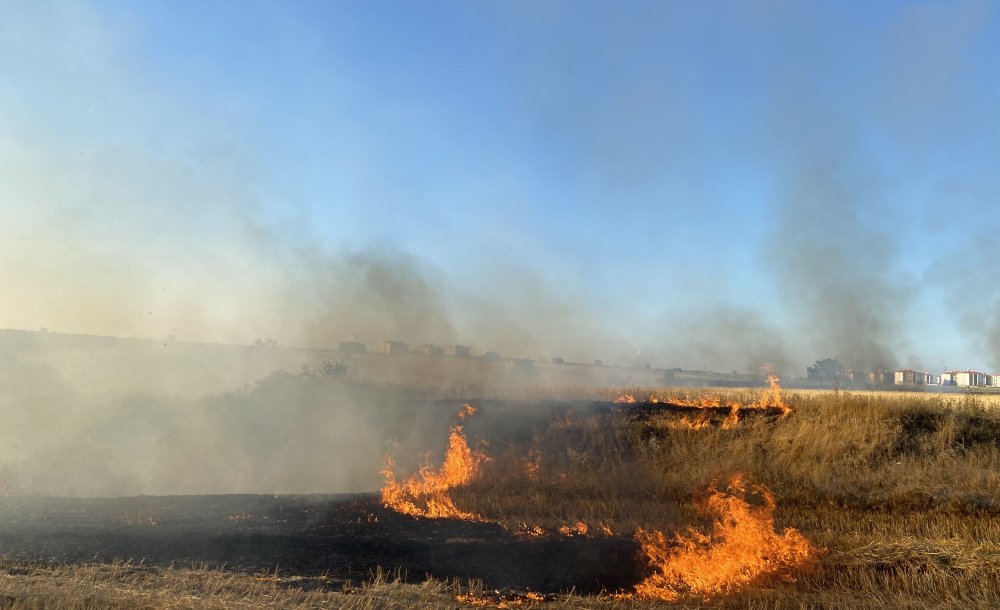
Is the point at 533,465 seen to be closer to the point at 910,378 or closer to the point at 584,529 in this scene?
A: the point at 584,529

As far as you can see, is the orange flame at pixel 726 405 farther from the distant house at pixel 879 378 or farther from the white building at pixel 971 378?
the white building at pixel 971 378

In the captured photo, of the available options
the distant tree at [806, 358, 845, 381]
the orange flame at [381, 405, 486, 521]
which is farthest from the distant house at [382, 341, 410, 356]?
the distant tree at [806, 358, 845, 381]

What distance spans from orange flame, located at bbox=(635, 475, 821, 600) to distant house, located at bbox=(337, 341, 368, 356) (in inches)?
801

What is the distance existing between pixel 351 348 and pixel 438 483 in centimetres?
1501

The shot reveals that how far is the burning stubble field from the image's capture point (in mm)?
7715

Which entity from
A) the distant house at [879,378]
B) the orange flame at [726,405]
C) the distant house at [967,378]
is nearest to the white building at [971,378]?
the distant house at [967,378]

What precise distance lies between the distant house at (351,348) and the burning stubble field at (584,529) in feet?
37.2

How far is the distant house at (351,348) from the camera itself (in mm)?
28766

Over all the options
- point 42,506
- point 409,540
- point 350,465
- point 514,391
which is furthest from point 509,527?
point 514,391

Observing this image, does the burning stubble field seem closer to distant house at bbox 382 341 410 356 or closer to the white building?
distant house at bbox 382 341 410 356

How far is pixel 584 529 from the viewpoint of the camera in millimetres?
10922

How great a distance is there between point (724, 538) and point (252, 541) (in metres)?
7.32

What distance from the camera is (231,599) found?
6.39 meters

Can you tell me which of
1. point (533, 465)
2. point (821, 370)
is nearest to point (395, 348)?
point (533, 465)
